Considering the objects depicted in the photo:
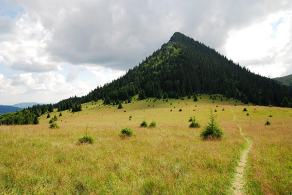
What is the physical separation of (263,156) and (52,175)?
13.5 meters

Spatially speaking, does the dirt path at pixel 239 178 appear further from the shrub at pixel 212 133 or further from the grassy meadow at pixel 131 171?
the shrub at pixel 212 133

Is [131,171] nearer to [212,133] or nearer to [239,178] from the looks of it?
[239,178]

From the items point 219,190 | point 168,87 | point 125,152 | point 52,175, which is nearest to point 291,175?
point 219,190

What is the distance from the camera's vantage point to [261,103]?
156 meters

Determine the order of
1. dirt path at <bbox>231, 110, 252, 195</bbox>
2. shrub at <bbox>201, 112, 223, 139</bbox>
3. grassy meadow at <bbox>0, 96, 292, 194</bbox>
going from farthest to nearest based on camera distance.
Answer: shrub at <bbox>201, 112, 223, 139</bbox> < dirt path at <bbox>231, 110, 252, 195</bbox> < grassy meadow at <bbox>0, 96, 292, 194</bbox>

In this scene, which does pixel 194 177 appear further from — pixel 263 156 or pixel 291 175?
pixel 263 156

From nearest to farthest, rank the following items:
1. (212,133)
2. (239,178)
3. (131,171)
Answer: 1. (131,171)
2. (239,178)
3. (212,133)

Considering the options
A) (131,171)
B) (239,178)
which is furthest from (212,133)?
(131,171)

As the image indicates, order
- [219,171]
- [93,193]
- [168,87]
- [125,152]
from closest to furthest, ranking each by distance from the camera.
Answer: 1. [93,193]
2. [219,171]
3. [125,152]
4. [168,87]

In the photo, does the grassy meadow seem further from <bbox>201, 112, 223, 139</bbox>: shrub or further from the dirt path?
<bbox>201, 112, 223, 139</bbox>: shrub

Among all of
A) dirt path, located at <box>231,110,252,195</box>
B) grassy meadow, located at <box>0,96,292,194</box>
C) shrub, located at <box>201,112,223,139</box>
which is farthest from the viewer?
shrub, located at <box>201,112,223,139</box>

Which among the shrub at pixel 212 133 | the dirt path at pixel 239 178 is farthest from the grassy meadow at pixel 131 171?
the shrub at pixel 212 133

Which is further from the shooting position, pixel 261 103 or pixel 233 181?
pixel 261 103

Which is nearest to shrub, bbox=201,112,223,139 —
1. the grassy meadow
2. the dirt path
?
the grassy meadow
